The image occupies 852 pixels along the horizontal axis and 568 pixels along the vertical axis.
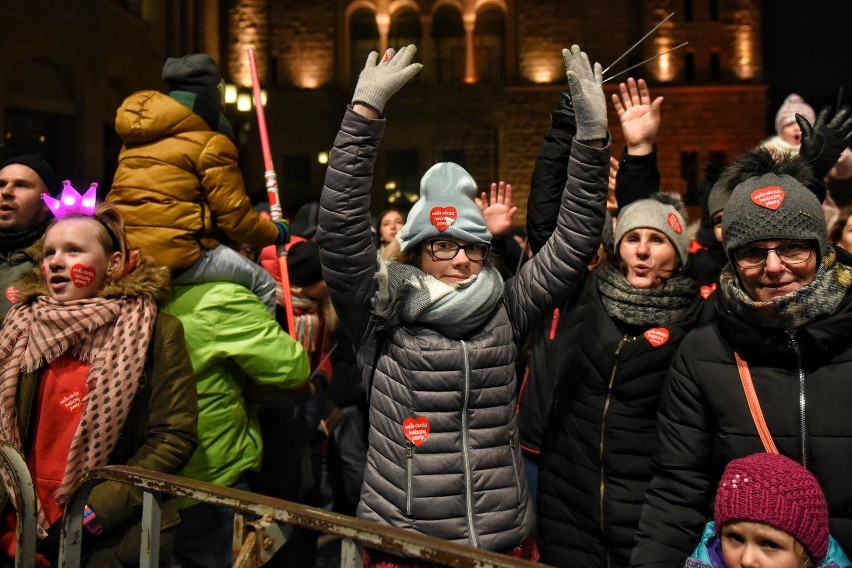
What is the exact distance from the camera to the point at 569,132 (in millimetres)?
2914

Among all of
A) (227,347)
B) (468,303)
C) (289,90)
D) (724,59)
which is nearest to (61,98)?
(289,90)

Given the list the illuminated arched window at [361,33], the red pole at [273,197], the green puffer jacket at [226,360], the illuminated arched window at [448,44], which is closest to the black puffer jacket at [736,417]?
the green puffer jacket at [226,360]

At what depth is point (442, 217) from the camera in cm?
241

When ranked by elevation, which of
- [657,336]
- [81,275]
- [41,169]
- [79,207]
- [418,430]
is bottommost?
[418,430]

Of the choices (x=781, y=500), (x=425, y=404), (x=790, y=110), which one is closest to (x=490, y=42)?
(x=790, y=110)

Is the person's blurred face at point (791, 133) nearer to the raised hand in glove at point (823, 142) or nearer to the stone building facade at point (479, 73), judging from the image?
the raised hand in glove at point (823, 142)

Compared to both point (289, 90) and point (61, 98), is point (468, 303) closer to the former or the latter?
point (61, 98)

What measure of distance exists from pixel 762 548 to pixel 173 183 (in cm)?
233

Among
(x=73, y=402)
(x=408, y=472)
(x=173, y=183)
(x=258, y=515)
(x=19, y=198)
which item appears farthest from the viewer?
(x=19, y=198)

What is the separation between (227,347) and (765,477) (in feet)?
6.52

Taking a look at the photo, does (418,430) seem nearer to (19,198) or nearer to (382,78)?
(382,78)

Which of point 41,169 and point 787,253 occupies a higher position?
point 41,169

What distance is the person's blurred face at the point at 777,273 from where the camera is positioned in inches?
82.4

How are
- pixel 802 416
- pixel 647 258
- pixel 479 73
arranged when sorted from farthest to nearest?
pixel 479 73
pixel 647 258
pixel 802 416
